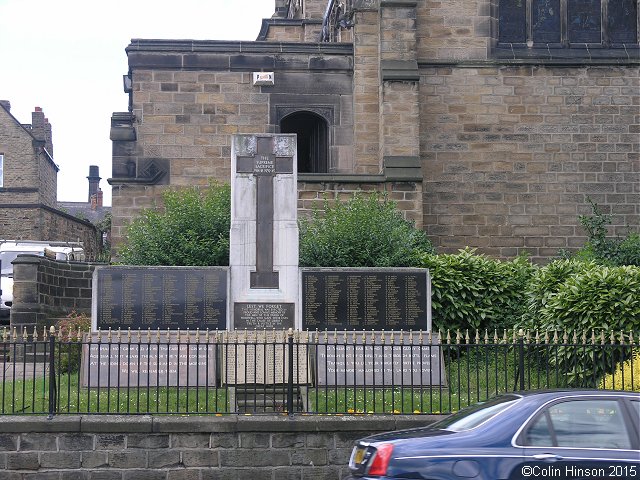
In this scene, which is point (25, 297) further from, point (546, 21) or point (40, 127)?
point (40, 127)

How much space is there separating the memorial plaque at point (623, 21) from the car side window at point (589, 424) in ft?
57.9

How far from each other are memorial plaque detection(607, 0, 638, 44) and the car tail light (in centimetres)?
1828

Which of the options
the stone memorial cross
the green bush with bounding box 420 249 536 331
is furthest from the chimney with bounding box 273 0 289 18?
the stone memorial cross

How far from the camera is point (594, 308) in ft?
50.9

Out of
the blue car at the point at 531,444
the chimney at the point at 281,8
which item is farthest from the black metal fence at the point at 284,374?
the chimney at the point at 281,8

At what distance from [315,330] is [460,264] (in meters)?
3.84

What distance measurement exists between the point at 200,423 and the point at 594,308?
20.9 ft

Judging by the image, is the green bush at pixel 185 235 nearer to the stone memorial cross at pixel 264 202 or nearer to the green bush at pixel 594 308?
the stone memorial cross at pixel 264 202

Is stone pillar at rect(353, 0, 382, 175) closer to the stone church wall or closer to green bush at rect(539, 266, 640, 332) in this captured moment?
the stone church wall

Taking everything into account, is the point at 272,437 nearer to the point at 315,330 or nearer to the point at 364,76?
the point at 315,330

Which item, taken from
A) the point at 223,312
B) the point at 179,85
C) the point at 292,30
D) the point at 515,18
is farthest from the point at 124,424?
the point at 292,30

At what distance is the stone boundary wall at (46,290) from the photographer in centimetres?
1962

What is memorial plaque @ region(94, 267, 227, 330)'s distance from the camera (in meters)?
15.6

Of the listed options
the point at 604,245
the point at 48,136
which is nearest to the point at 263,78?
the point at 604,245
